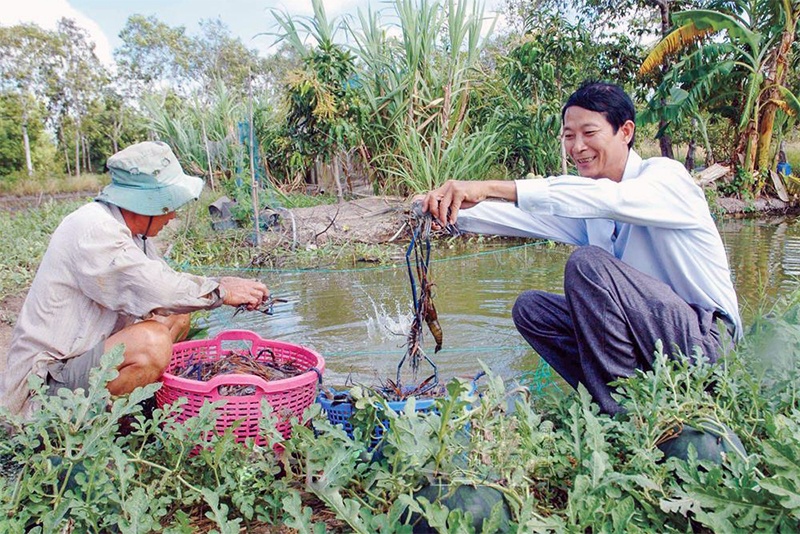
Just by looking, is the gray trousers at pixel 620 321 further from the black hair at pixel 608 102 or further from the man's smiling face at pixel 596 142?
the black hair at pixel 608 102

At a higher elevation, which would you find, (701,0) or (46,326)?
(701,0)

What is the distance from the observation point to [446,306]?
15.6ft

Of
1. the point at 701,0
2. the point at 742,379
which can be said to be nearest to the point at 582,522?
the point at 742,379

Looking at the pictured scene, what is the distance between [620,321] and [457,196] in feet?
2.16

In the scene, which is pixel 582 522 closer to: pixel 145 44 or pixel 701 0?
pixel 701 0

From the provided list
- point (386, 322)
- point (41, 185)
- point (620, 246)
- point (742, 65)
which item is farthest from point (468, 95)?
point (41, 185)

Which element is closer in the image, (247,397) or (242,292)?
(247,397)

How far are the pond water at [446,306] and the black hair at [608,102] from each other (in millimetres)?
1113

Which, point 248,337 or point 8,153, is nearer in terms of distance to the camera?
point 248,337

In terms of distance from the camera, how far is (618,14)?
13.3 meters

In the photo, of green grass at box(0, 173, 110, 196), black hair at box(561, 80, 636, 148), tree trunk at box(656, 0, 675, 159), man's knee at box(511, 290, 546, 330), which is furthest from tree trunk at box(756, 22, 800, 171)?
green grass at box(0, 173, 110, 196)

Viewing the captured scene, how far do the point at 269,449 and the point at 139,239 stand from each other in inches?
43.1

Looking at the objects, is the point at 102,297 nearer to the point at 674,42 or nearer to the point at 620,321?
the point at 620,321

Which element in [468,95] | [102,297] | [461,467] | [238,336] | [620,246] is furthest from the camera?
[468,95]
